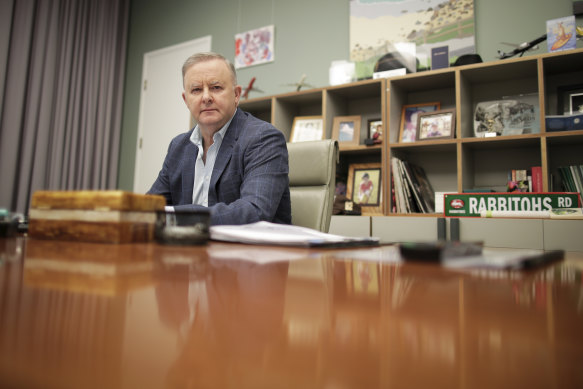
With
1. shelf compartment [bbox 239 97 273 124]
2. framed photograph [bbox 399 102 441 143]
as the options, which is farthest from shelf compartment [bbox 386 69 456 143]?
shelf compartment [bbox 239 97 273 124]

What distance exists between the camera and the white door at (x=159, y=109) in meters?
4.08

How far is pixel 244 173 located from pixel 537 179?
176 cm

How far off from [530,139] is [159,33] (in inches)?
150

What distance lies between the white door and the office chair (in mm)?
2653

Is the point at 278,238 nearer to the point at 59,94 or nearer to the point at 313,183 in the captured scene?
the point at 313,183

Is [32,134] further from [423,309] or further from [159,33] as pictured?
[423,309]

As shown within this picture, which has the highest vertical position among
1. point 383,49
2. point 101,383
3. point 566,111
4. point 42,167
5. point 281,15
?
point 281,15

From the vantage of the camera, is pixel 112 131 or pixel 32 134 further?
pixel 112 131

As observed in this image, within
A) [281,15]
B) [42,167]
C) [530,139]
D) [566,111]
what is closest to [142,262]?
[530,139]

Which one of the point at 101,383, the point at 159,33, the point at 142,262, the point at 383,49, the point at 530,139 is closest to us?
the point at 101,383

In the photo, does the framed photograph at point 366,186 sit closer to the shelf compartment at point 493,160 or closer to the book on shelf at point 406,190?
the book on shelf at point 406,190

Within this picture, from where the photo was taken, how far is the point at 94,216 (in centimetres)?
65

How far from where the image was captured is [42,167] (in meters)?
3.67

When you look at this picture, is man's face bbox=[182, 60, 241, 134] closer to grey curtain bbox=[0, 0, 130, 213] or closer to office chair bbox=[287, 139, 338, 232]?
office chair bbox=[287, 139, 338, 232]
